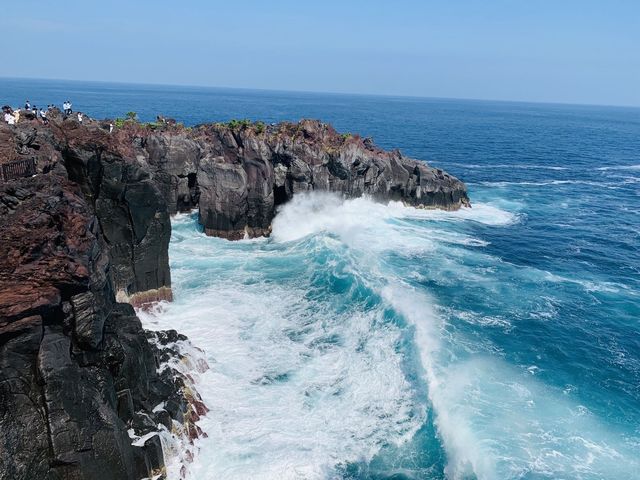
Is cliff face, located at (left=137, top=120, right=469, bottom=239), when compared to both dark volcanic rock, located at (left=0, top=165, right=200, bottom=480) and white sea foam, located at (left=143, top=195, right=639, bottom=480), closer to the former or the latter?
white sea foam, located at (left=143, top=195, right=639, bottom=480)

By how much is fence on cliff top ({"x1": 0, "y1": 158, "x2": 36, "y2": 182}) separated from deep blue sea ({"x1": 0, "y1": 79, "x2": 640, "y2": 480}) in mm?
15480

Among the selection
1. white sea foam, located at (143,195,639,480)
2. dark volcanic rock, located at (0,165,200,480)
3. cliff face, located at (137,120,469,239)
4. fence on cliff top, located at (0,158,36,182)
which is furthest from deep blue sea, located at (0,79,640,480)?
fence on cliff top, located at (0,158,36,182)

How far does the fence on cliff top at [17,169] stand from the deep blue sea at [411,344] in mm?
15480

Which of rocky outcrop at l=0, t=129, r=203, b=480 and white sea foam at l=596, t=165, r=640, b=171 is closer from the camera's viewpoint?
rocky outcrop at l=0, t=129, r=203, b=480

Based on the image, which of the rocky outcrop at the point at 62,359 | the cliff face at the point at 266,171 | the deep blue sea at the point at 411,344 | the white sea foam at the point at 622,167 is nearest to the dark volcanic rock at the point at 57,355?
the rocky outcrop at the point at 62,359

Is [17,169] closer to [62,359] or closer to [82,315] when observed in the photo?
Answer: [82,315]

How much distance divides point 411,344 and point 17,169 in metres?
28.6

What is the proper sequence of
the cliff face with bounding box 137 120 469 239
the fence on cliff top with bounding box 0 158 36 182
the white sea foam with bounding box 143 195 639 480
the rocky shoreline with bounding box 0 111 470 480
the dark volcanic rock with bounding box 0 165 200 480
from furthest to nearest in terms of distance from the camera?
the cliff face with bounding box 137 120 469 239 < the white sea foam with bounding box 143 195 639 480 < the fence on cliff top with bounding box 0 158 36 182 < the rocky shoreline with bounding box 0 111 470 480 < the dark volcanic rock with bounding box 0 165 200 480

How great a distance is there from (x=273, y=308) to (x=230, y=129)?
39.9m

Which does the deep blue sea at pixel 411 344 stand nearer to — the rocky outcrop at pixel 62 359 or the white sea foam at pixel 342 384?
the white sea foam at pixel 342 384

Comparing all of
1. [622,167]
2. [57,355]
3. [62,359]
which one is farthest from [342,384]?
[622,167]

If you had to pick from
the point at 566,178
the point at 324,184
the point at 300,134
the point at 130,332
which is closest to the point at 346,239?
the point at 324,184

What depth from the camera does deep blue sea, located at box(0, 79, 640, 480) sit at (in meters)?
27.7

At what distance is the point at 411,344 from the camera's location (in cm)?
3797
